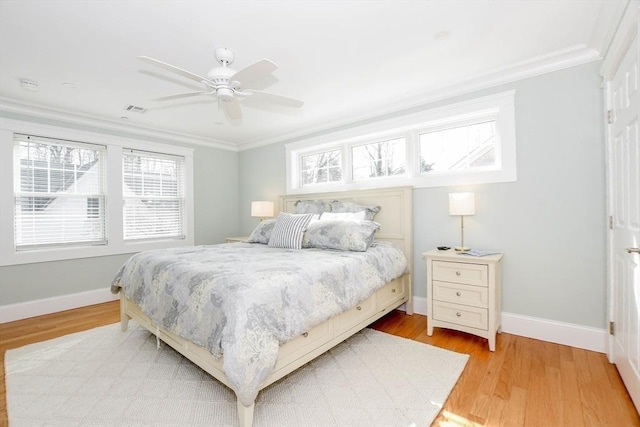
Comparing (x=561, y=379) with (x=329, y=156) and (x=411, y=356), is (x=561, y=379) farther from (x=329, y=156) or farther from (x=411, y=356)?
(x=329, y=156)

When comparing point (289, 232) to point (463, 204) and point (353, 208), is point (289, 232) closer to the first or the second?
point (353, 208)

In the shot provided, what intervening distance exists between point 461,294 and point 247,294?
6.20 feet

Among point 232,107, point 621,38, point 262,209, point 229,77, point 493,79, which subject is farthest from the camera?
point 262,209

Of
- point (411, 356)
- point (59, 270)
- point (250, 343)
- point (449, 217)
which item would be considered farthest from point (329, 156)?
point (59, 270)

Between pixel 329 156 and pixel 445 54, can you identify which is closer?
pixel 445 54

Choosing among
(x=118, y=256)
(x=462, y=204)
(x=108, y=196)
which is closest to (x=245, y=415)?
(x=462, y=204)

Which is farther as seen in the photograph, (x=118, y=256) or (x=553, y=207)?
(x=118, y=256)

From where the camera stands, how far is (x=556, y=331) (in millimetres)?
2518

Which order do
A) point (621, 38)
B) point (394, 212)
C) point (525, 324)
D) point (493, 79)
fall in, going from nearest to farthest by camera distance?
1. point (621, 38)
2. point (525, 324)
3. point (493, 79)
4. point (394, 212)

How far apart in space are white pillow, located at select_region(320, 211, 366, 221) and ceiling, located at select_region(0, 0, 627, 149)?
1286 mm

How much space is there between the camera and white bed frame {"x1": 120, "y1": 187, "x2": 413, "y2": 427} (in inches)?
70.7

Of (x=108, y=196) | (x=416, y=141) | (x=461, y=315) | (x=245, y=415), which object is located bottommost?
(x=245, y=415)

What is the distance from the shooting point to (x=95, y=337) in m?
2.79

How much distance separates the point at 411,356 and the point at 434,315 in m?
0.55
